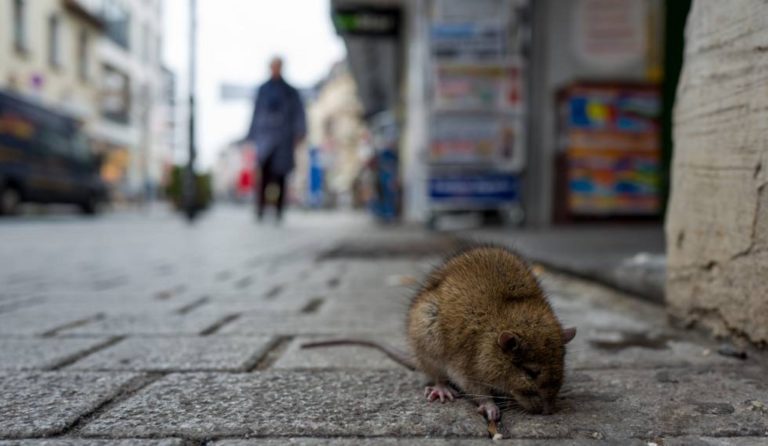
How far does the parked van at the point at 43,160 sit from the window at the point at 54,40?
9.13 m

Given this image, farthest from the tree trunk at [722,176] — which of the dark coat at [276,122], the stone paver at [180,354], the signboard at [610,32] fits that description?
the dark coat at [276,122]

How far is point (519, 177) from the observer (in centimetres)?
788

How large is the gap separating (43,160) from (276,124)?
8.57 metres

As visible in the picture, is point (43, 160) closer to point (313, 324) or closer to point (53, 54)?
point (53, 54)

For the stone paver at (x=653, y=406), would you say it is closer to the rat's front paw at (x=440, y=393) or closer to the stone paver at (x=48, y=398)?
the rat's front paw at (x=440, y=393)

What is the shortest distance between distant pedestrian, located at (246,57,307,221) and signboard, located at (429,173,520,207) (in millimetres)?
4167

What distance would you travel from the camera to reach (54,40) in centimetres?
2689

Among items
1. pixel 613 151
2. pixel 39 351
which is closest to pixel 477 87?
pixel 613 151

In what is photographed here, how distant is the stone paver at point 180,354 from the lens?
1.89m

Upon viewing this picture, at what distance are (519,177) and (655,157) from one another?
5.20 ft

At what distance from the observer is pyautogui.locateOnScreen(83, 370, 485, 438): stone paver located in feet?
4.47

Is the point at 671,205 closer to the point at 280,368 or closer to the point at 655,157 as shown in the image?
the point at 280,368

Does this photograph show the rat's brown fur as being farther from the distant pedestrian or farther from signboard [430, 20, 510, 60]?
the distant pedestrian

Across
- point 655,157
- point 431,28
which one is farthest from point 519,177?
point 431,28
